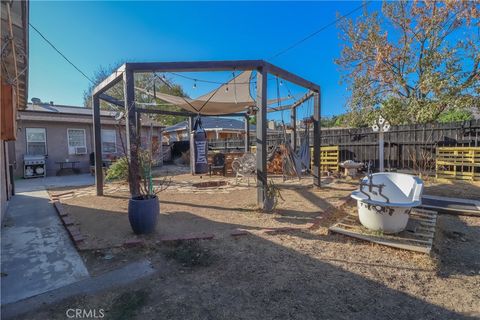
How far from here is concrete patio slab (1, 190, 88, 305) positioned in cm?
219

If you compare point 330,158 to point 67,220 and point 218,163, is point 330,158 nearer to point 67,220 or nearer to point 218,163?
point 218,163

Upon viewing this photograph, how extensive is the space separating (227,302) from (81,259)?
175 centimetres

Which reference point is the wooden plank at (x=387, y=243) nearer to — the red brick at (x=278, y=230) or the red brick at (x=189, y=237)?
the red brick at (x=278, y=230)

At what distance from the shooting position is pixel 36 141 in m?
10.2

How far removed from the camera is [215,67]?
415cm

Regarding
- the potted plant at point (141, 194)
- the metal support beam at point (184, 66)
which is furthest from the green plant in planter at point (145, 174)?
the metal support beam at point (184, 66)

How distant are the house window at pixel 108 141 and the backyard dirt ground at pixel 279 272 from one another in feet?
29.6

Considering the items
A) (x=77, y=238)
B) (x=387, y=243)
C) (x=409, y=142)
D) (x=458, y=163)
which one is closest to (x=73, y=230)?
(x=77, y=238)

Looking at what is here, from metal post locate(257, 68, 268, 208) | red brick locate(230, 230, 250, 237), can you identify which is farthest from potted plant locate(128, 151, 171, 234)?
metal post locate(257, 68, 268, 208)

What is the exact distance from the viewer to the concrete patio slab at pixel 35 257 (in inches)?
86.4

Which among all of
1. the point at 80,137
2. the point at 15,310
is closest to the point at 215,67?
the point at 15,310

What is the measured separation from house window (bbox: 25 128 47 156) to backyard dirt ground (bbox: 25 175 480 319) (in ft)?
27.5

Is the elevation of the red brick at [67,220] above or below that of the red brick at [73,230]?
above
